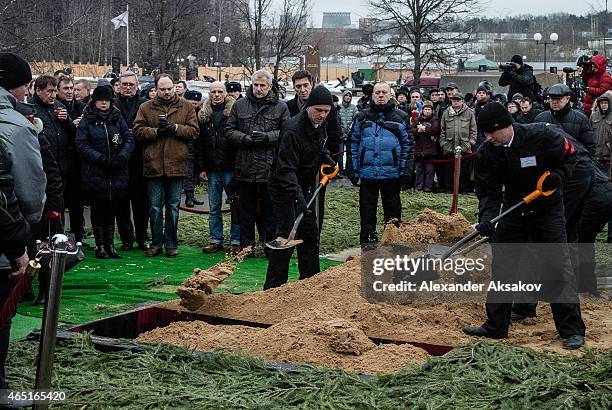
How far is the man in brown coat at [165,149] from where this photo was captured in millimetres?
11484

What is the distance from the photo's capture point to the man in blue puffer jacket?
38.4 feet

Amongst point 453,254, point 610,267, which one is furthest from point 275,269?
point 610,267

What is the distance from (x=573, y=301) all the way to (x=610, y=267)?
3639 mm

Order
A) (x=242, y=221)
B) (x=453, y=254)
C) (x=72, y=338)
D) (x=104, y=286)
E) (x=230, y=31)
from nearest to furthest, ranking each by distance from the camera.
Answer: (x=72, y=338) → (x=453, y=254) → (x=104, y=286) → (x=242, y=221) → (x=230, y=31)

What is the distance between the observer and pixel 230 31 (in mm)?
56500

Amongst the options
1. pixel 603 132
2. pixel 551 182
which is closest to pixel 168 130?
pixel 551 182

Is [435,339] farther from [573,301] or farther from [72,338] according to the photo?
[72,338]

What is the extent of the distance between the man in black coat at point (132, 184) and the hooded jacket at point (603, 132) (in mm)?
6241

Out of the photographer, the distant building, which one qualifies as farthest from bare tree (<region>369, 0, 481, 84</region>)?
the distant building

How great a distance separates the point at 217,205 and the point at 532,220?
5.46m

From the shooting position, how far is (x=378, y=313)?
25.6 ft

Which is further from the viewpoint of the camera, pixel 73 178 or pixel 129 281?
pixel 73 178

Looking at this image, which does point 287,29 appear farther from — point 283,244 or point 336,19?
point 336,19

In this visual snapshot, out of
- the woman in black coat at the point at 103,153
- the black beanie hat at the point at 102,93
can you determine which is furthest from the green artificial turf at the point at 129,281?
the black beanie hat at the point at 102,93
